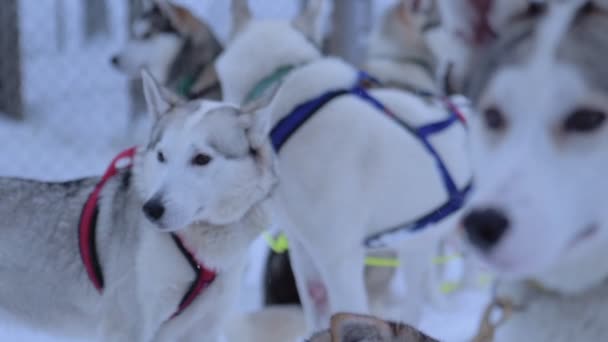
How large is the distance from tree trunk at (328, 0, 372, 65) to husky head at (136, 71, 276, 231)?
3.50 meters

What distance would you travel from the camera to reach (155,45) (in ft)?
13.4

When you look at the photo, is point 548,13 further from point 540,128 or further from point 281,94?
point 281,94

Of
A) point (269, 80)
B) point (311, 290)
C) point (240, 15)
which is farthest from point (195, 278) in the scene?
point (240, 15)

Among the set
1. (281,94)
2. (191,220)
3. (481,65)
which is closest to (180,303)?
(191,220)

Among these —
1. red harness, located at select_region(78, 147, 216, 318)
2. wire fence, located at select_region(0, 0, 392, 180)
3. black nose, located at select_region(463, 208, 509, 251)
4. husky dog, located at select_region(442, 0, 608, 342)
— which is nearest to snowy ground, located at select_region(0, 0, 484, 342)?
wire fence, located at select_region(0, 0, 392, 180)

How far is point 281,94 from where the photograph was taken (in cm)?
244

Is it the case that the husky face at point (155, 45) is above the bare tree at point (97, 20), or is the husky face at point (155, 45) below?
above

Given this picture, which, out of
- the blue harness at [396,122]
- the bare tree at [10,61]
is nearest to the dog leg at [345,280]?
the blue harness at [396,122]

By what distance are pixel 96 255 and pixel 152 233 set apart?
0.23 metres

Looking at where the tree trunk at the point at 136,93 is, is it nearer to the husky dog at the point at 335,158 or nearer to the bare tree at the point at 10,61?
the bare tree at the point at 10,61

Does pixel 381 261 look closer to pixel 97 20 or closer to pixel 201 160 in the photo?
pixel 201 160

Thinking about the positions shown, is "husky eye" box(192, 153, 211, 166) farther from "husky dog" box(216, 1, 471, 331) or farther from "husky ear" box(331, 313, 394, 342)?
"husky ear" box(331, 313, 394, 342)

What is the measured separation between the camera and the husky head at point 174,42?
13.1 ft

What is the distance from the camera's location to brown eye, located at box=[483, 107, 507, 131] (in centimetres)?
112
